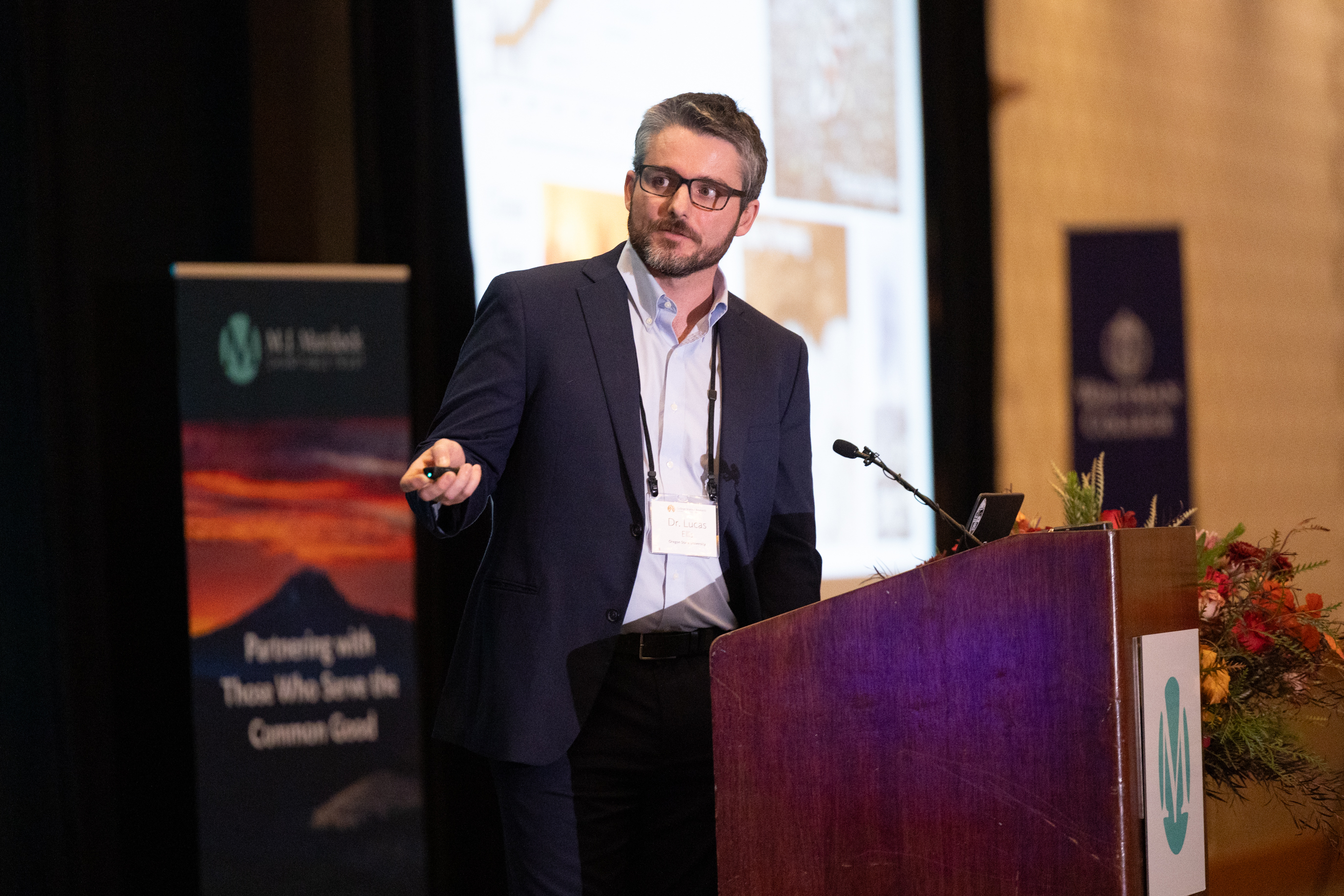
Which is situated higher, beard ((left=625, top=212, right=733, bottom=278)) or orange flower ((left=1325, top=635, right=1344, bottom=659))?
beard ((left=625, top=212, right=733, bottom=278))

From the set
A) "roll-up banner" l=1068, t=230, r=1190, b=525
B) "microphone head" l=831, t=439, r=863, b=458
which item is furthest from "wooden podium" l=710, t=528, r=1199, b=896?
"roll-up banner" l=1068, t=230, r=1190, b=525

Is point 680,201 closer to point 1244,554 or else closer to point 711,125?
point 711,125

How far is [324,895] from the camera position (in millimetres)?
3277

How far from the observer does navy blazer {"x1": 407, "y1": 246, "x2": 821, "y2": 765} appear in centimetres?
180

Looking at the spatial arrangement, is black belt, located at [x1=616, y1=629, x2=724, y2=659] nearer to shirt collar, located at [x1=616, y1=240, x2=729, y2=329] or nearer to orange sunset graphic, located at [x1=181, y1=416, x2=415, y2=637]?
shirt collar, located at [x1=616, y1=240, x2=729, y2=329]

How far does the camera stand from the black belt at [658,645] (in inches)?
72.5

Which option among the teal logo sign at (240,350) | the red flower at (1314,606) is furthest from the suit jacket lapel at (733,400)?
the teal logo sign at (240,350)

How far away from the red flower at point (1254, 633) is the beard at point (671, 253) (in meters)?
1.02

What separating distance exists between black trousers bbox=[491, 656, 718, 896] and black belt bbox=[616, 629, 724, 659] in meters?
0.01

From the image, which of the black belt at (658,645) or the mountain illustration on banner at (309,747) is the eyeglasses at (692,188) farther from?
the mountain illustration on banner at (309,747)

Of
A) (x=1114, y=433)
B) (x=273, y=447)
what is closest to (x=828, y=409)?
(x=1114, y=433)

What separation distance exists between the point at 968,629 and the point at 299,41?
314cm

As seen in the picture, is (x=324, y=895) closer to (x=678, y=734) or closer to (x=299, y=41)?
(x=678, y=734)

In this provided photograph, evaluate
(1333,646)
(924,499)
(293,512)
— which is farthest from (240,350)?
(1333,646)
